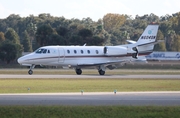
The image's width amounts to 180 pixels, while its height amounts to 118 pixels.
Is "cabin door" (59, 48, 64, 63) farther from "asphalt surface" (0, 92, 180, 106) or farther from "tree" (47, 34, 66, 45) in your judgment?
"tree" (47, 34, 66, 45)

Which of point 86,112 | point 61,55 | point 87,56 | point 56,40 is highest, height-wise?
point 56,40

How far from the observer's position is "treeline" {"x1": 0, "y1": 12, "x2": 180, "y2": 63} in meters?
102

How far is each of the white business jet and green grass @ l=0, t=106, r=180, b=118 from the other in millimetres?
34638

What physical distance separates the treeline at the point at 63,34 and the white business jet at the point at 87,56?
34.5 meters

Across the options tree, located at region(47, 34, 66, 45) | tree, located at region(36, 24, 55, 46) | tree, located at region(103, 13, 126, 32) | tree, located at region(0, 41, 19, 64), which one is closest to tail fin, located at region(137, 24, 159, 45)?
tree, located at region(0, 41, 19, 64)

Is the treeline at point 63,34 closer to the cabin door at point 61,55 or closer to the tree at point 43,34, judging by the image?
the tree at point 43,34

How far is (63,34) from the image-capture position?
4299 inches

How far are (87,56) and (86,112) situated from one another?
1527 inches

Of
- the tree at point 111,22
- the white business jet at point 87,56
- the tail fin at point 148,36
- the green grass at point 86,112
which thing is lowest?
the green grass at point 86,112

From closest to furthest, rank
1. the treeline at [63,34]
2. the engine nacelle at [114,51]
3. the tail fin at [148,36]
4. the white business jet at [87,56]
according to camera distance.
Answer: the white business jet at [87,56]
the engine nacelle at [114,51]
the tail fin at [148,36]
the treeline at [63,34]

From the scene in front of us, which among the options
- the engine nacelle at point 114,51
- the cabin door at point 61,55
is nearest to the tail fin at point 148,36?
the engine nacelle at point 114,51

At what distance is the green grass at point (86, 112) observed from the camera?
22.4 meters

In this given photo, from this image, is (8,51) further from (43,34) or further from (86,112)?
(86,112)

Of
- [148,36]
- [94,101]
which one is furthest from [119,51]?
[94,101]
